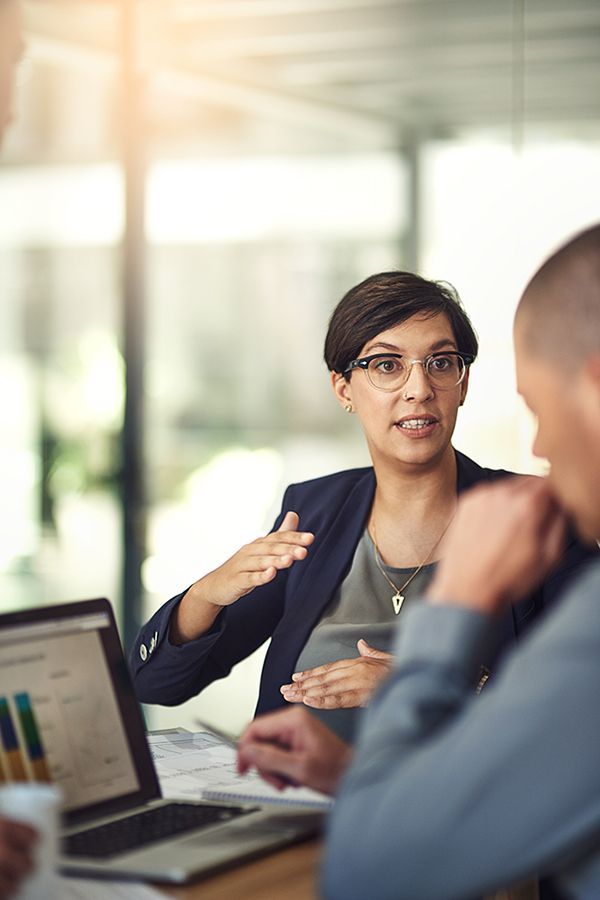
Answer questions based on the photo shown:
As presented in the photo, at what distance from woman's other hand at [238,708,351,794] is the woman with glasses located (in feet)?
2.71

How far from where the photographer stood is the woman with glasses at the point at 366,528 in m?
2.51

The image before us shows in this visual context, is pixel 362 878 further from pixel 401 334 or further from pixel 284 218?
pixel 284 218

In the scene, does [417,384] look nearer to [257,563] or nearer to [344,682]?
[257,563]

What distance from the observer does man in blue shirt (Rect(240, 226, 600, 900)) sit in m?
1.04

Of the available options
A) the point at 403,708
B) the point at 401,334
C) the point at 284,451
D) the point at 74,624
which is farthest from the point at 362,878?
the point at 284,451

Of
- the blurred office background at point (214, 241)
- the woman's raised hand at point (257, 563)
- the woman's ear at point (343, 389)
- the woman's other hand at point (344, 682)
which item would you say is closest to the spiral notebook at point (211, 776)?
the woman's other hand at point (344, 682)

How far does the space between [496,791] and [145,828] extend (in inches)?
26.3

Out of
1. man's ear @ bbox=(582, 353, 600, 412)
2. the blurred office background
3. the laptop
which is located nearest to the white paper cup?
the laptop

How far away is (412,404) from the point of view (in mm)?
2551

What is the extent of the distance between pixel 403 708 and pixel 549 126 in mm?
3932

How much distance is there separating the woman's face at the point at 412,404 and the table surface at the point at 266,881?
114 centimetres

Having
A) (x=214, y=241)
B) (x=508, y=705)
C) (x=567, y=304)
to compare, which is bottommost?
(x=508, y=705)

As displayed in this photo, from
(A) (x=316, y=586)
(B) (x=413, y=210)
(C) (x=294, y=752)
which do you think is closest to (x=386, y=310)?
(A) (x=316, y=586)

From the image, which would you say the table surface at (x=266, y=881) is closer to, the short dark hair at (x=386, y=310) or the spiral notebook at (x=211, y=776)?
the spiral notebook at (x=211, y=776)
